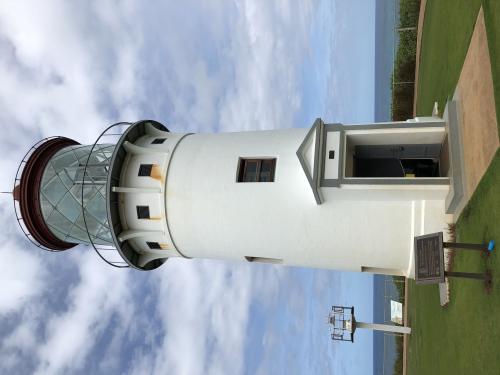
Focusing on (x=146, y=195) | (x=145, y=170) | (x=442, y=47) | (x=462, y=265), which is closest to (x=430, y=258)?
(x=462, y=265)

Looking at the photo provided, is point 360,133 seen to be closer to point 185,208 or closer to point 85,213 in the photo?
point 185,208

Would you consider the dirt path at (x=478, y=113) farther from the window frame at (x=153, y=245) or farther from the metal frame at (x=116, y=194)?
the metal frame at (x=116, y=194)

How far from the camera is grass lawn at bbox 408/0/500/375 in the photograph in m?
14.5

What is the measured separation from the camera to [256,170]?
18688 millimetres

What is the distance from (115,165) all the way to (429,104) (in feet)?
73.0

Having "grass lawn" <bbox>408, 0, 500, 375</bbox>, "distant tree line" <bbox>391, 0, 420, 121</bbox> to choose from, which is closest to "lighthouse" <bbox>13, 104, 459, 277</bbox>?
"grass lawn" <bbox>408, 0, 500, 375</bbox>

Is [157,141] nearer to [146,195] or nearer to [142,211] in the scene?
[146,195]

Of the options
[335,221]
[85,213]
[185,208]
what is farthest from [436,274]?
[85,213]

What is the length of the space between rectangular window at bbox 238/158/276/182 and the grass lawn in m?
6.75

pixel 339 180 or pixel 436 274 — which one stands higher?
pixel 339 180

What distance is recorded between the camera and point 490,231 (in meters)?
14.6

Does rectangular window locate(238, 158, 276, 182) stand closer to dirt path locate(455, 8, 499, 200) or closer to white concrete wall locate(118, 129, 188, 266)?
white concrete wall locate(118, 129, 188, 266)

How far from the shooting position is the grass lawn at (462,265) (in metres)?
14.5

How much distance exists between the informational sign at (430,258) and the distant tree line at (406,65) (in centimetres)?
3266
